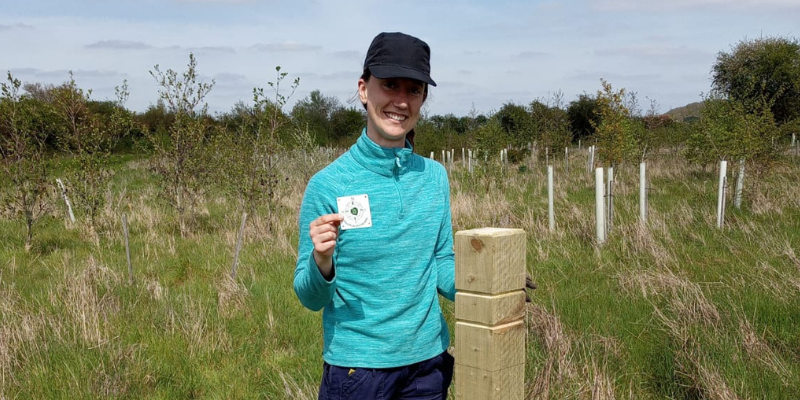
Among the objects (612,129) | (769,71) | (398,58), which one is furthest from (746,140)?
(769,71)

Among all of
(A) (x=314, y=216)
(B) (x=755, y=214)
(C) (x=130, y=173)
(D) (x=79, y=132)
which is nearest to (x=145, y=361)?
(A) (x=314, y=216)

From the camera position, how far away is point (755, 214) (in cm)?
813

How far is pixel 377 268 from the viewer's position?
5.27 ft

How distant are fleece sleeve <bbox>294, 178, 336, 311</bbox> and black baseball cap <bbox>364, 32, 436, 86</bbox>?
14.2 inches

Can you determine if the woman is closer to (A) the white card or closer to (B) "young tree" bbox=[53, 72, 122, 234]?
(A) the white card

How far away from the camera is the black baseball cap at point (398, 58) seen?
1.56m

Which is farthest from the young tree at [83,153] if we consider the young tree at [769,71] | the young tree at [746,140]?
the young tree at [769,71]

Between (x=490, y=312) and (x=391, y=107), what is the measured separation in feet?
2.05

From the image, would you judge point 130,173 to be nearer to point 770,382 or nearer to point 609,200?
point 609,200

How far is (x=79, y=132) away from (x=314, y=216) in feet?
28.7

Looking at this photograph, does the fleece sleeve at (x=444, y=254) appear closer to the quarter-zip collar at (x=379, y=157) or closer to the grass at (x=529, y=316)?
the quarter-zip collar at (x=379, y=157)

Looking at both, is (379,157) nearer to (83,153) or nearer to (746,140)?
(83,153)

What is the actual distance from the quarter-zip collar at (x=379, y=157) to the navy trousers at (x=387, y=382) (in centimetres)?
54

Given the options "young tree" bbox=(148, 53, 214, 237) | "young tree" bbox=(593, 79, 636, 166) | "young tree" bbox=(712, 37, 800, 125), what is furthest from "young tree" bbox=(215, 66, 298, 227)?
"young tree" bbox=(712, 37, 800, 125)
